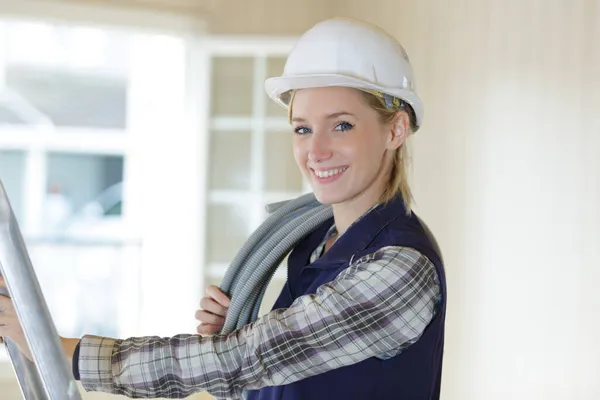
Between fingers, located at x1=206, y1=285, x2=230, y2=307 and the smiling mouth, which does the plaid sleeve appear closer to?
the smiling mouth

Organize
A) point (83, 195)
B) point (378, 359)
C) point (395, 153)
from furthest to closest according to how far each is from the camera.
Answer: point (83, 195), point (395, 153), point (378, 359)

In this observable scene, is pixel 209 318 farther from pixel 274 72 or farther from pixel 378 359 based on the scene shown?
pixel 274 72

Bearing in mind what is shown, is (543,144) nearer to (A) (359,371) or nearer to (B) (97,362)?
(A) (359,371)

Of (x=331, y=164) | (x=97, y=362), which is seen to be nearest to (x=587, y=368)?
(x=331, y=164)

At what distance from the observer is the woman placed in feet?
3.77

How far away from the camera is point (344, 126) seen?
A: 137cm

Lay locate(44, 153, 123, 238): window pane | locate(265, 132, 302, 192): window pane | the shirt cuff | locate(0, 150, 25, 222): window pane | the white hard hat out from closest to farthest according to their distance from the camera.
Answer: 1. the shirt cuff
2. the white hard hat
3. locate(265, 132, 302, 192): window pane
4. locate(0, 150, 25, 222): window pane
5. locate(44, 153, 123, 238): window pane

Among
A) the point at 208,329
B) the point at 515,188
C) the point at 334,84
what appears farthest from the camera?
the point at 515,188

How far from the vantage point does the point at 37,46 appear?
7.00 meters

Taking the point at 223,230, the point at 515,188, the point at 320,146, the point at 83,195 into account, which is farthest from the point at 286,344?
the point at 83,195

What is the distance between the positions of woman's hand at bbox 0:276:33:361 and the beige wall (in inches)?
86.3

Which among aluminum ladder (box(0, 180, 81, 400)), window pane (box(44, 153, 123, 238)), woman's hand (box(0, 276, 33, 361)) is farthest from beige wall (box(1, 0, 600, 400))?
window pane (box(44, 153, 123, 238))

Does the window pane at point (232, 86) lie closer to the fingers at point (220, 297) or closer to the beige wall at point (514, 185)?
the beige wall at point (514, 185)

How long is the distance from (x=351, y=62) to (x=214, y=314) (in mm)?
564
